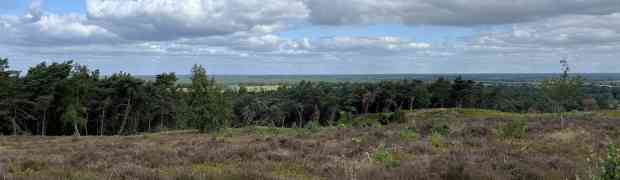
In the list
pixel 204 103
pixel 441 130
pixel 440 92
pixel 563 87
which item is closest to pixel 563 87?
pixel 563 87

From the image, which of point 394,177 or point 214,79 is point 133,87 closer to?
point 214,79

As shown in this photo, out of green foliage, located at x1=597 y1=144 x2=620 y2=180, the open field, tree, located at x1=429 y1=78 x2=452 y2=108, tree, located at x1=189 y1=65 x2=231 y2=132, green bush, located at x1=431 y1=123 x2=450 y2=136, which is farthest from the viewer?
tree, located at x1=429 y1=78 x2=452 y2=108

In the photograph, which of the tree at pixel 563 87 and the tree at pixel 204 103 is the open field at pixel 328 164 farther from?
the tree at pixel 204 103

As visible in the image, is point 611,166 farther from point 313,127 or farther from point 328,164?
point 313,127

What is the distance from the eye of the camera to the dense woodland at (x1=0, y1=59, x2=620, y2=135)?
4309 centimetres

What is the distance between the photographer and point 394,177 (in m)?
7.97

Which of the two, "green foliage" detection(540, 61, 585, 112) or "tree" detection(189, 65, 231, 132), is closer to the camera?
"green foliage" detection(540, 61, 585, 112)

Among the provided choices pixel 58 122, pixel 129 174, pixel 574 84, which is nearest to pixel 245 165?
pixel 129 174

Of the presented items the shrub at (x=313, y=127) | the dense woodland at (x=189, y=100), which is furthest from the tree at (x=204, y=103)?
the shrub at (x=313, y=127)

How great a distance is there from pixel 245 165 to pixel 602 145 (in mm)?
11307

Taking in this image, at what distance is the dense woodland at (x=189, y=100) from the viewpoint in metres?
43.1

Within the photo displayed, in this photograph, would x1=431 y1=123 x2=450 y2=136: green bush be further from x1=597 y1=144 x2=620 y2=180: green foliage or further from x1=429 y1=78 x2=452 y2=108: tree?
x1=429 y1=78 x2=452 y2=108: tree

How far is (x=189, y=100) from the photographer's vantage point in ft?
147

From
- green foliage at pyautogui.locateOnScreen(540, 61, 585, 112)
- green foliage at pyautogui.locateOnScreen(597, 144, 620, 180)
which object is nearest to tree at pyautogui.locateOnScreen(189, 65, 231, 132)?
green foliage at pyautogui.locateOnScreen(540, 61, 585, 112)
